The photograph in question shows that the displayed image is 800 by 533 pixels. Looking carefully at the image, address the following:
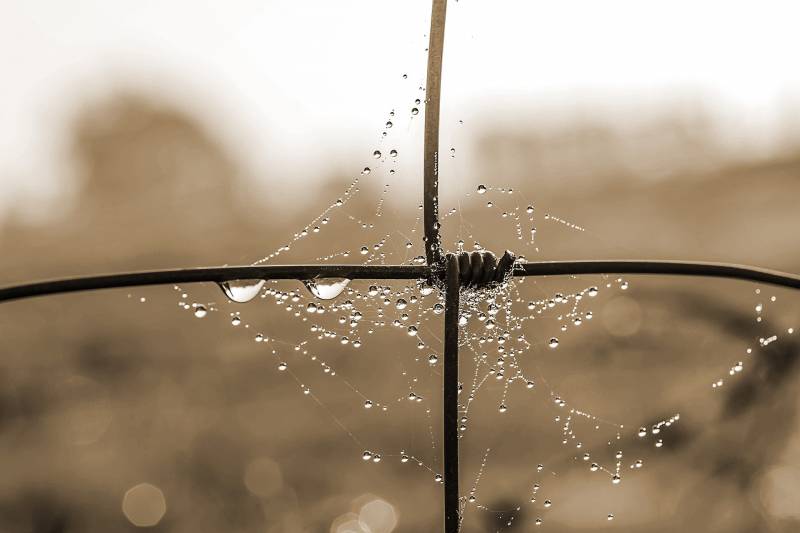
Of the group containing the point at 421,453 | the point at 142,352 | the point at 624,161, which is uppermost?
the point at 624,161

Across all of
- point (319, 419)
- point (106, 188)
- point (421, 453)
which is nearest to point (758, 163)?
point (421, 453)

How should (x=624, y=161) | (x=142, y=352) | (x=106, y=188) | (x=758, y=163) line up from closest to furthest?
(x=142, y=352), (x=758, y=163), (x=624, y=161), (x=106, y=188)

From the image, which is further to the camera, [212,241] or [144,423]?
[212,241]

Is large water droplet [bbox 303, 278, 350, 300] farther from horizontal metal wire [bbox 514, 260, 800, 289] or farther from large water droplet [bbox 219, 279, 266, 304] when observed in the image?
horizontal metal wire [bbox 514, 260, 800, 289]

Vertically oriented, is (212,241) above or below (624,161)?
below

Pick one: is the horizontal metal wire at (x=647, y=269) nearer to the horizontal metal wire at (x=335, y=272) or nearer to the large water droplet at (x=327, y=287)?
the horizontal metal wire at (x=335, y=272)

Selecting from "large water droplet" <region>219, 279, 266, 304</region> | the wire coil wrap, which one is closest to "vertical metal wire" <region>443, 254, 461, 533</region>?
the wire coil wrap

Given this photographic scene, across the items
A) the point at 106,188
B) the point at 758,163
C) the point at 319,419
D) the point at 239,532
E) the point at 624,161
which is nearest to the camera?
the point at 239,532

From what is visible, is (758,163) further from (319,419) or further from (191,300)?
(191,300)
